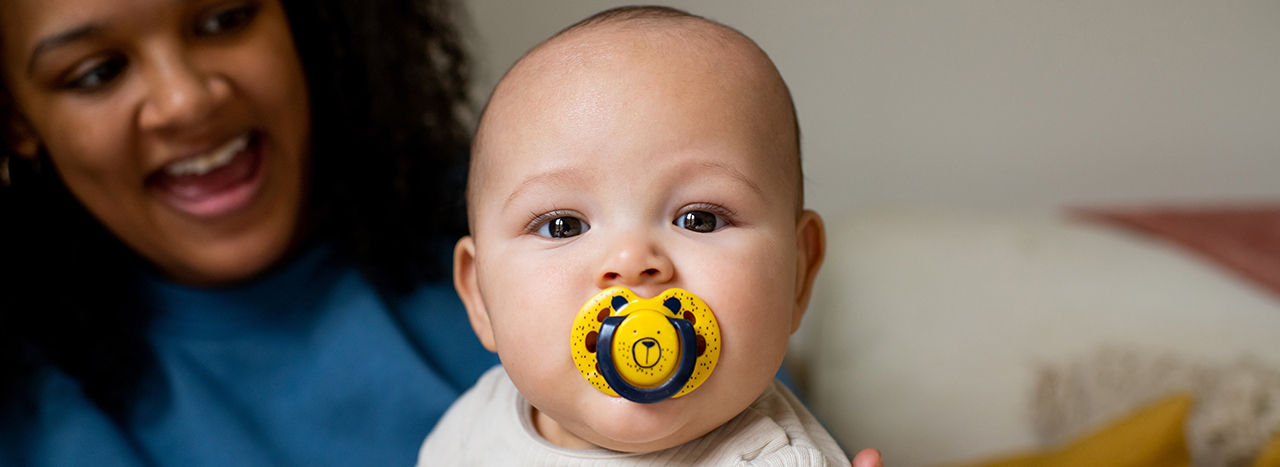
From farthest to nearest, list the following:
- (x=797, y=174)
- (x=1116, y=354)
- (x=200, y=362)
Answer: (x=1116, y=354) < (x=200, y=362) < (x=797, y=174)

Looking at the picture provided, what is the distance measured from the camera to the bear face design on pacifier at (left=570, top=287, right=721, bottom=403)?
2.56ft

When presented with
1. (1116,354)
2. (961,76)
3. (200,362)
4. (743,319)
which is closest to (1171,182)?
(961,76)

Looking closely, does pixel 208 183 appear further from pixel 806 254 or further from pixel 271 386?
pixel 806 254

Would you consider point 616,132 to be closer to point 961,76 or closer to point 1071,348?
point 1071,348

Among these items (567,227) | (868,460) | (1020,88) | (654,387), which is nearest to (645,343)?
(654,387)

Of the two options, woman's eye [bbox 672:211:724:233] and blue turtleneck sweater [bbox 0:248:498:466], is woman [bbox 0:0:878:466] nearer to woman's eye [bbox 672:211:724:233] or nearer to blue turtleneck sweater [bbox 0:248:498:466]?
blue turtleneck sweater [bbox 0:248:498:466]

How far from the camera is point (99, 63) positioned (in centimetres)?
122

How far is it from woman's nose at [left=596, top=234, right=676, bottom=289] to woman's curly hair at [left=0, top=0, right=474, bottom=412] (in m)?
0.87

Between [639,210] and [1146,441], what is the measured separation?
2.97 feet

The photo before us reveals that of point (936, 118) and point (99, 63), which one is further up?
point (99, 63)

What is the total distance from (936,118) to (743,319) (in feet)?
6.13

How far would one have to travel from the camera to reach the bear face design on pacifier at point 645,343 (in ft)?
2.56

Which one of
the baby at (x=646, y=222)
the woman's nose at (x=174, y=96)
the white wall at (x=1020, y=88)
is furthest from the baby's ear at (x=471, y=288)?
the white wall at (x=1020, y=88)

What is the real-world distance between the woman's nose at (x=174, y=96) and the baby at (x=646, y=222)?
0.53 meters
